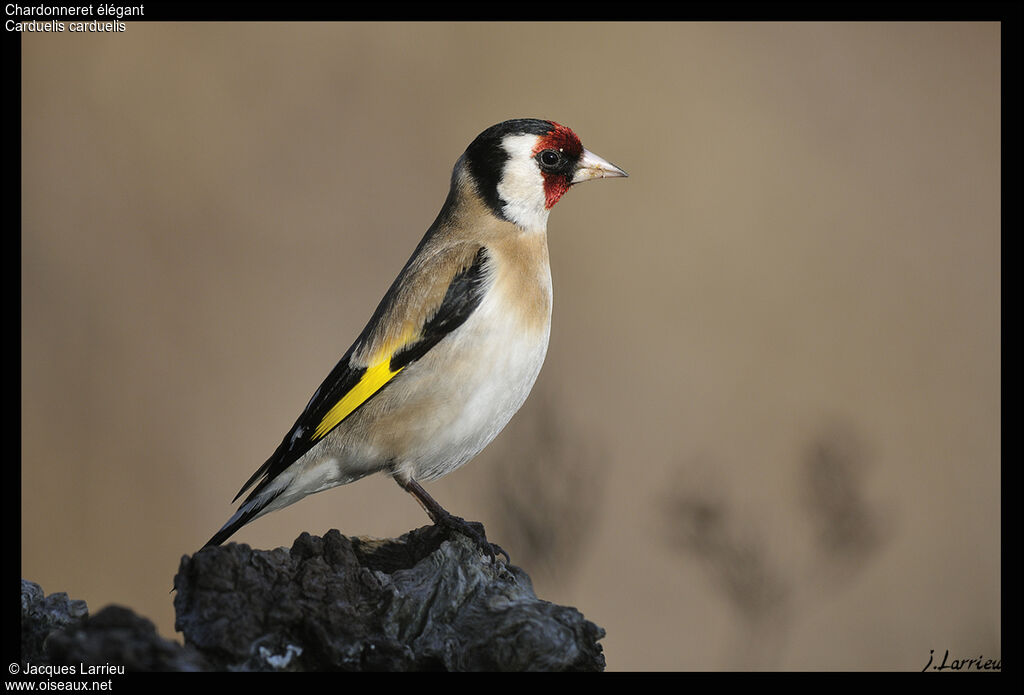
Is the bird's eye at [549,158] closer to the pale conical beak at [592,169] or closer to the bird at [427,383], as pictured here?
the pale conical beak at [592,169]

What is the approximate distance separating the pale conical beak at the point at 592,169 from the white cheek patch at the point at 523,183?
0.19 metres

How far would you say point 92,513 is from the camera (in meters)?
6.40

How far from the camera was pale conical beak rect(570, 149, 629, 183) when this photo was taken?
4.54m

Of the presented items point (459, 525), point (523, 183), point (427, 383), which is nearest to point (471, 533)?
point (459, 525)

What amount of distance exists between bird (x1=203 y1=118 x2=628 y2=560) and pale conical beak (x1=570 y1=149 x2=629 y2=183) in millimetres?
Answer: 523

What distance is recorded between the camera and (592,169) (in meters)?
4.54

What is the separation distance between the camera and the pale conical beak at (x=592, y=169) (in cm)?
454

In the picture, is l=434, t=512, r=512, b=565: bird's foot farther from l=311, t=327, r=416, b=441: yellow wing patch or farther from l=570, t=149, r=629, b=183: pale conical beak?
l=570, t=149, r=629, b=183: pale conical beak

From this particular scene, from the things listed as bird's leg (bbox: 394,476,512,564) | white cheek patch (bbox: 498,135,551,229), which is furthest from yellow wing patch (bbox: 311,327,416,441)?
white cheek patch (bbox: 498,135,551,229)

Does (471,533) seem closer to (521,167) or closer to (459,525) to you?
(459,525)

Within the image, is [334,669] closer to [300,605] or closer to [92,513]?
[300,605]

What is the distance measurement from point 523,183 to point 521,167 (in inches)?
2.8
